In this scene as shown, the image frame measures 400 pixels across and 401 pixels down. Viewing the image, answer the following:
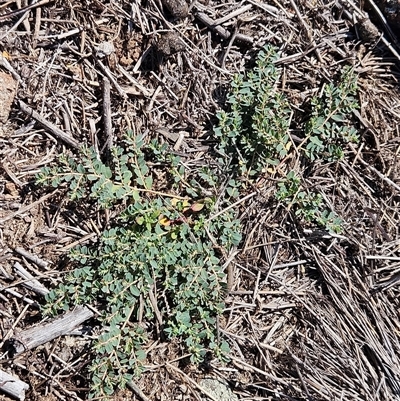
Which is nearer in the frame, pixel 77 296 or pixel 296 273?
pixel 77 296

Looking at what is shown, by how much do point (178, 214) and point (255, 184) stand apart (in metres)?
0.47

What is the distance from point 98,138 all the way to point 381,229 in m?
1.63

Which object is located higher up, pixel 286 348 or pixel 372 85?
pixel 372 85

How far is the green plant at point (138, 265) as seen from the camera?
2.71 m

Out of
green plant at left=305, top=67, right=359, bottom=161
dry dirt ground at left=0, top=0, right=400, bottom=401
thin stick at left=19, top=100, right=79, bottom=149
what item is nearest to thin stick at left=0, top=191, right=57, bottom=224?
dry dirt ground at left=0, top=0, right=400, bottom=401

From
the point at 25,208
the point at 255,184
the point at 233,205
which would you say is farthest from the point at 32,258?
the point at 255,184

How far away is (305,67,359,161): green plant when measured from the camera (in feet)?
9.39

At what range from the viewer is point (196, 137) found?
2.97 meters

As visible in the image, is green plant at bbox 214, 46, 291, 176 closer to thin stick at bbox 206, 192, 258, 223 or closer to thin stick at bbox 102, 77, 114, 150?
thin stick at bbox 206, 192, 258, 223

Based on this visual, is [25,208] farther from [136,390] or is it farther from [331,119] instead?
[331,119]

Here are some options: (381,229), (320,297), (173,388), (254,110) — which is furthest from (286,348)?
(254,110)

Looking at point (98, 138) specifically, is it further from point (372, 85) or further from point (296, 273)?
point (372, 85)

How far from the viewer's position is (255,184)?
116 inches

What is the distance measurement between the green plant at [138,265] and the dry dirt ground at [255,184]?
0.12m
